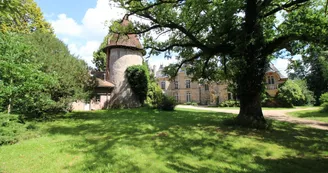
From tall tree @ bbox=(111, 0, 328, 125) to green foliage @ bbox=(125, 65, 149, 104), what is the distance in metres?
10.5

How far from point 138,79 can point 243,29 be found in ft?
52.7

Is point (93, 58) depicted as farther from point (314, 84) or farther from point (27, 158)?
point (314, 84)

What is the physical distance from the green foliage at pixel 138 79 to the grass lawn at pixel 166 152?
15808 millimetres

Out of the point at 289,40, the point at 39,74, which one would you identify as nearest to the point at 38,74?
the point at 39,74

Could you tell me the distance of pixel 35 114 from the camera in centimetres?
1326

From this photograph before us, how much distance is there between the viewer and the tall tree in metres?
10.4

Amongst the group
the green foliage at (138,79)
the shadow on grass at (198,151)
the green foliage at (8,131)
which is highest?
the green foliage at (138,79)

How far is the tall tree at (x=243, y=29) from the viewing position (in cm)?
1044

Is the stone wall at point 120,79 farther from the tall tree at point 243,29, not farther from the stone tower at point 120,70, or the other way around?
the tall tree at point 243,29

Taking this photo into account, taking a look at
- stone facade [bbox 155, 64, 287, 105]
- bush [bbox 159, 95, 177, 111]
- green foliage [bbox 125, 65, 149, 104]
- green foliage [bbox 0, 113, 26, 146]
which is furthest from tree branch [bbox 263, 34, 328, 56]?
stone facade [bbox 155, 64, 287, 105]

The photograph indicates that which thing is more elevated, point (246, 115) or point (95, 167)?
point (246, 115)

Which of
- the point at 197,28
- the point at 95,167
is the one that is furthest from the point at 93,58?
the point at 95,167

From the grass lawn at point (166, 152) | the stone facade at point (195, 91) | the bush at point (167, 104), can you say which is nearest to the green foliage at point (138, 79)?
the bush at point (167, 104)

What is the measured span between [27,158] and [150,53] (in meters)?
10.4
